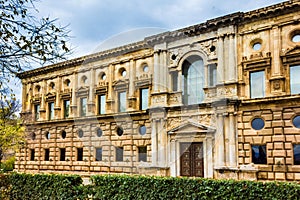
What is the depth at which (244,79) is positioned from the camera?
63.3ft

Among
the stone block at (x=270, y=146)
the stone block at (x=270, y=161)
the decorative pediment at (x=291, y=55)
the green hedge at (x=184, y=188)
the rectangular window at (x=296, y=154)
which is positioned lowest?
the green hedge at (x=184, y=188)

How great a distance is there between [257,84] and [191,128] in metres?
4.79

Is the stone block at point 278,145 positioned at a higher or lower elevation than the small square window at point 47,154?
higher

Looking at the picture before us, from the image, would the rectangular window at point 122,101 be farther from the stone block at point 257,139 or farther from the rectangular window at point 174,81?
the stone block at point 257,139

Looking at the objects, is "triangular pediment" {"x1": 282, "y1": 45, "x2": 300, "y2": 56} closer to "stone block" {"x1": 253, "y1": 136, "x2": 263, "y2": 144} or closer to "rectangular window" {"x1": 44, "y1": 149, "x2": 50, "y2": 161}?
"stone block" {"x1": 253, "y1": 136, "x2": 263, "y2": 144}

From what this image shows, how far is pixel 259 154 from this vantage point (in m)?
18.4

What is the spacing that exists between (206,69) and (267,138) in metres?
5.61

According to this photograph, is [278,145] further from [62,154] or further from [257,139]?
[62,154]

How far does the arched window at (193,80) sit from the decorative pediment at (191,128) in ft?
4.69

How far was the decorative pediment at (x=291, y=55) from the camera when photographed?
58.2 feet

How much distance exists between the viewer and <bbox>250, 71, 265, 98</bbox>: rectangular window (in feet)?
61.6

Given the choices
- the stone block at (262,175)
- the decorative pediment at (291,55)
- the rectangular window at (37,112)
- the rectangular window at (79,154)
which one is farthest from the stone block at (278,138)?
the rectangular window at (37,112)

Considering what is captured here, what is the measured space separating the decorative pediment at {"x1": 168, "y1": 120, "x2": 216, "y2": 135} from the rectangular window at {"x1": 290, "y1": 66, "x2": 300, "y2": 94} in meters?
4.96

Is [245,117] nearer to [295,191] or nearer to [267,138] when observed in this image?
[267,138]
